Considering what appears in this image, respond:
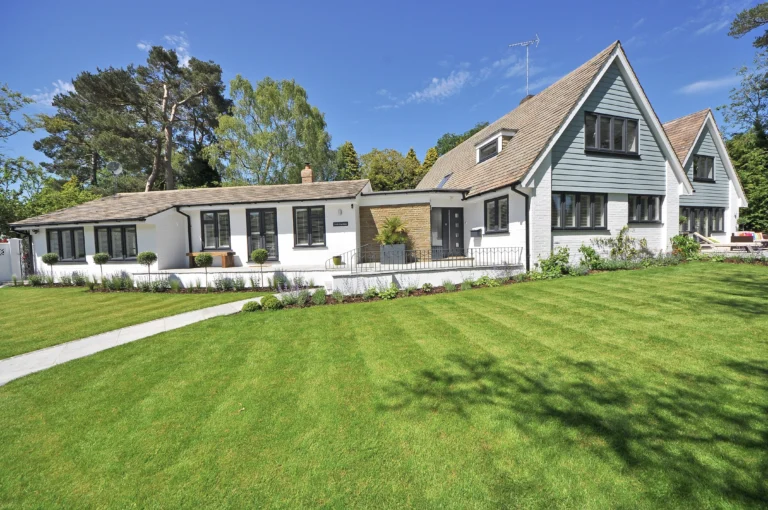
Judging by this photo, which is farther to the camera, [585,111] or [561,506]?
[585,111]

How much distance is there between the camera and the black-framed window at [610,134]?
13094 millimetres

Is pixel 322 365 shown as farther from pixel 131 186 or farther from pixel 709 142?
pixel 131 186

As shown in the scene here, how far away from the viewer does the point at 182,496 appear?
2.66m

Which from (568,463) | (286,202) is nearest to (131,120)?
(286,202)

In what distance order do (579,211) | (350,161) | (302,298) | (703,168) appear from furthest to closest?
1. (350,161)
2. (703,168)
3. (579,211)
4. (302,298)

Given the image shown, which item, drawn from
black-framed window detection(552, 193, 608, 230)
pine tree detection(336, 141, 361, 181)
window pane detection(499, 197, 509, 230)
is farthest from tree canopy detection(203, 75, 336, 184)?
black-framed window detection(552, 193, 608, 230)

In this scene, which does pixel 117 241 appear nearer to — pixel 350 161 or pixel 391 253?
pixel 391 253

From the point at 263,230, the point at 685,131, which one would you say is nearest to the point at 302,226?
the point at 263,230

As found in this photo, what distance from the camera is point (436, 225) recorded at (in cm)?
1655

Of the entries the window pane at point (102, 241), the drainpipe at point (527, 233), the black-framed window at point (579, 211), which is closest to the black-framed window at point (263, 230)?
the window pane at point (102, 241)

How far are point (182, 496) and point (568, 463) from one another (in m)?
3.36

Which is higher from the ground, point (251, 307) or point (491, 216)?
point (491, 216)

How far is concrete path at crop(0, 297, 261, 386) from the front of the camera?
558 cm

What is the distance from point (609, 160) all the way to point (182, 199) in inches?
831
